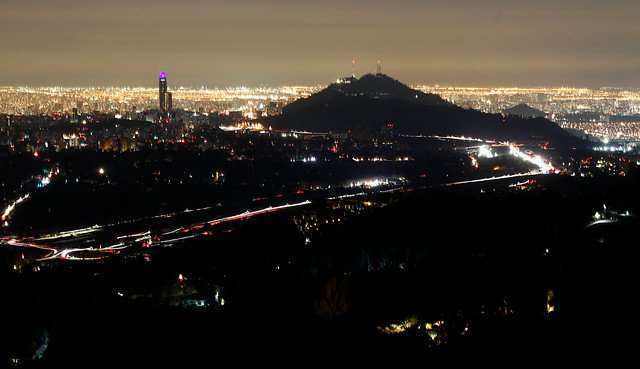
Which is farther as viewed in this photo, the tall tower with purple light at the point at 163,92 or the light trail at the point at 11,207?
the tall tower with purple light at the point at 163,92

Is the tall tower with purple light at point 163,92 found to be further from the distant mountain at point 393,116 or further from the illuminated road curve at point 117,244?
the illuminated road curve at point 117,244

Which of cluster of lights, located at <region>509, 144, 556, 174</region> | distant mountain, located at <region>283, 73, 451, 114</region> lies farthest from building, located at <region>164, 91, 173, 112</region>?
cluster of lights, located at <region>509, 144, 556, 174</region>

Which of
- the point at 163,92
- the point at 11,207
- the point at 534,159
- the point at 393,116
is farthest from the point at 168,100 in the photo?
the point at 11,207

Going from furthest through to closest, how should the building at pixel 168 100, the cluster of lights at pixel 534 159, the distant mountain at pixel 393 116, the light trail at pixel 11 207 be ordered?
1. the building at pixel 168 100
2. the distant mountain at pixel 393 116
3. the cluster of lights at pixel 534 159
4. the light trail at pixel 11 207

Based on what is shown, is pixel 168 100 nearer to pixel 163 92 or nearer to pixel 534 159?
pixel 163 92

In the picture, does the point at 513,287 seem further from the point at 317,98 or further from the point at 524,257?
the point at 317,98

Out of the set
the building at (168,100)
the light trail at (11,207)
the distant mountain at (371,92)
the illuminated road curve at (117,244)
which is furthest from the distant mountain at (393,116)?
the illuminated road curve at (117,244)

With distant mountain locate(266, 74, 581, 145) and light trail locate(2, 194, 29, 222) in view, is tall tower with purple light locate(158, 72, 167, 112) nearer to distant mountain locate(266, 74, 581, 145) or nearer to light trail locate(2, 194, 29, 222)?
distant mountain locate(266, 74, 581, 145)

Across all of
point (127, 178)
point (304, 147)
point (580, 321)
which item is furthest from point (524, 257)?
point (304, 147)
